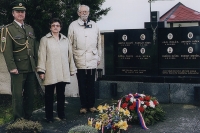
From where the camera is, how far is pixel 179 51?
6.38 metres

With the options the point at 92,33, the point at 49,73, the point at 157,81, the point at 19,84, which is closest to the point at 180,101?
the point at 157,81

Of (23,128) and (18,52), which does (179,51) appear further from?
(23,128)

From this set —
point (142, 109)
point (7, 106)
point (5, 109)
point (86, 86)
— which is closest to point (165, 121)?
point (142, 109)

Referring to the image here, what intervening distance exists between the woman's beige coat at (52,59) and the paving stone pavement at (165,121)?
27.0 inches

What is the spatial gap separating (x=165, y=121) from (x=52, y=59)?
6.59 ft

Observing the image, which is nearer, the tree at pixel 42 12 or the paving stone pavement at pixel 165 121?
the paving stone pavement at pixel 165 121

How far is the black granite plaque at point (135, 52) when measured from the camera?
657 centimetres

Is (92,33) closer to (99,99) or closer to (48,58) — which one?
(48,58)

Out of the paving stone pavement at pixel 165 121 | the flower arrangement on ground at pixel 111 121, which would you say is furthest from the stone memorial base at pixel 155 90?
the flower arrangement on ground at pixel 111 121

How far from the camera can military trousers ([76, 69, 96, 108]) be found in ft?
17.9

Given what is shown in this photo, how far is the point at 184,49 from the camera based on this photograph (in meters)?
6.34

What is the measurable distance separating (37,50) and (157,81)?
268 cm

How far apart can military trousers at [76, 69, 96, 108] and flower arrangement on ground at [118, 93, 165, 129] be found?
0.78m

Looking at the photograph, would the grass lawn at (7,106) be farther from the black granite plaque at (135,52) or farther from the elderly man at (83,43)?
the black granite plaque at (135,52)
